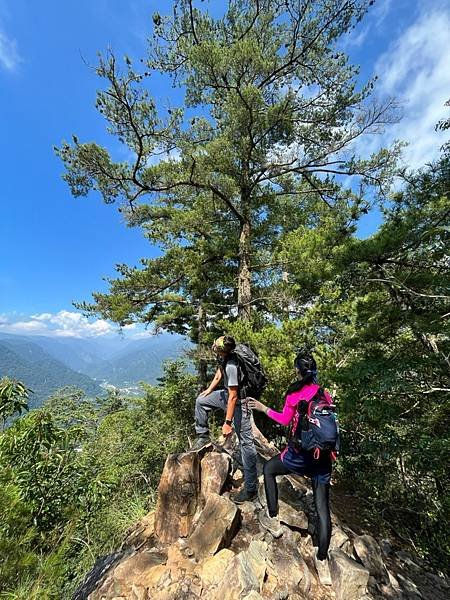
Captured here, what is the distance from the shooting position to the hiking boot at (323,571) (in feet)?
8.39

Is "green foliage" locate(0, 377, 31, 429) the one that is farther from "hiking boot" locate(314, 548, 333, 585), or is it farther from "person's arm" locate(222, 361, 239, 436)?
"hiking boot" locate(314, 548, 333, 585)

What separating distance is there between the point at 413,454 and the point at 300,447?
291 cm

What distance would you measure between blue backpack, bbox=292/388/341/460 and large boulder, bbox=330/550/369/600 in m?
0.86

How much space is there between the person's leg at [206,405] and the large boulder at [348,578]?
5.82 feet

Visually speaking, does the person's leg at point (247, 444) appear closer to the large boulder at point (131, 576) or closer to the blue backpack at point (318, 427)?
the blue backpack at point (318, 427)

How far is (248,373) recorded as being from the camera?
3.46 m

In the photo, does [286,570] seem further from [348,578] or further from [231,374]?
[231,374]

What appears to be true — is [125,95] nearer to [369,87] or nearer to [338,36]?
[338,36]

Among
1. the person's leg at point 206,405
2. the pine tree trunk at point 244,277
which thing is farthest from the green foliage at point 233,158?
the person's leg at point 206,405

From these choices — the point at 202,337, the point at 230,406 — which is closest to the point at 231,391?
the point at 230,406

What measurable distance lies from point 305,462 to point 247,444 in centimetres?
76

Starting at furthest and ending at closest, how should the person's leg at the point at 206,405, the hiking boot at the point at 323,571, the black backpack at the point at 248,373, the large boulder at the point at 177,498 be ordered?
the person's leg at the point at 206,405
the black backpack at the point at 248,373
the large boulder at the point at 177,498
the hiking boot at the point at 323,571

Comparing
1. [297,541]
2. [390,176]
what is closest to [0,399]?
[297,541]

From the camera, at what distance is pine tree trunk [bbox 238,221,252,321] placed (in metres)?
8.21
